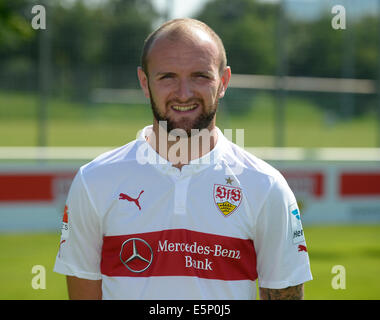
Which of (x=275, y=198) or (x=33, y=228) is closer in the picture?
(x=275, y=198)

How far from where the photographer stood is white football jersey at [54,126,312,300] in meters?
2.32

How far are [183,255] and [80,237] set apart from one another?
427mm

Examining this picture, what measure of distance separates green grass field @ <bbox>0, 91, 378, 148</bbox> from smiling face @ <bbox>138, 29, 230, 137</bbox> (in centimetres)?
963

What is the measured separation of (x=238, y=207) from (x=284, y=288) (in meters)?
0.37

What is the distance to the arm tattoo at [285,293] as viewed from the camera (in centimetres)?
238

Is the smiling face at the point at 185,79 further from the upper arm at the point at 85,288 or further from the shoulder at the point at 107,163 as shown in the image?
the upper arm at the point at 85,288

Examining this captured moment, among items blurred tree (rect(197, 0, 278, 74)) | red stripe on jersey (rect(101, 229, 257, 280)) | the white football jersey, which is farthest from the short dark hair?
blurred tree (rect(197, 0, 278, 74))

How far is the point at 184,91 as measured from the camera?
7.54ft

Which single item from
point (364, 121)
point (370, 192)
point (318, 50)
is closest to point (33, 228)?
point (370, 192)

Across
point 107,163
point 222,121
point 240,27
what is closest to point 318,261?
point 240,27

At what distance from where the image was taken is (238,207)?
2.36 meters

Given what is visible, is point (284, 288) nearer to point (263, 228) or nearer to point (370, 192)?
point (263, 228)
